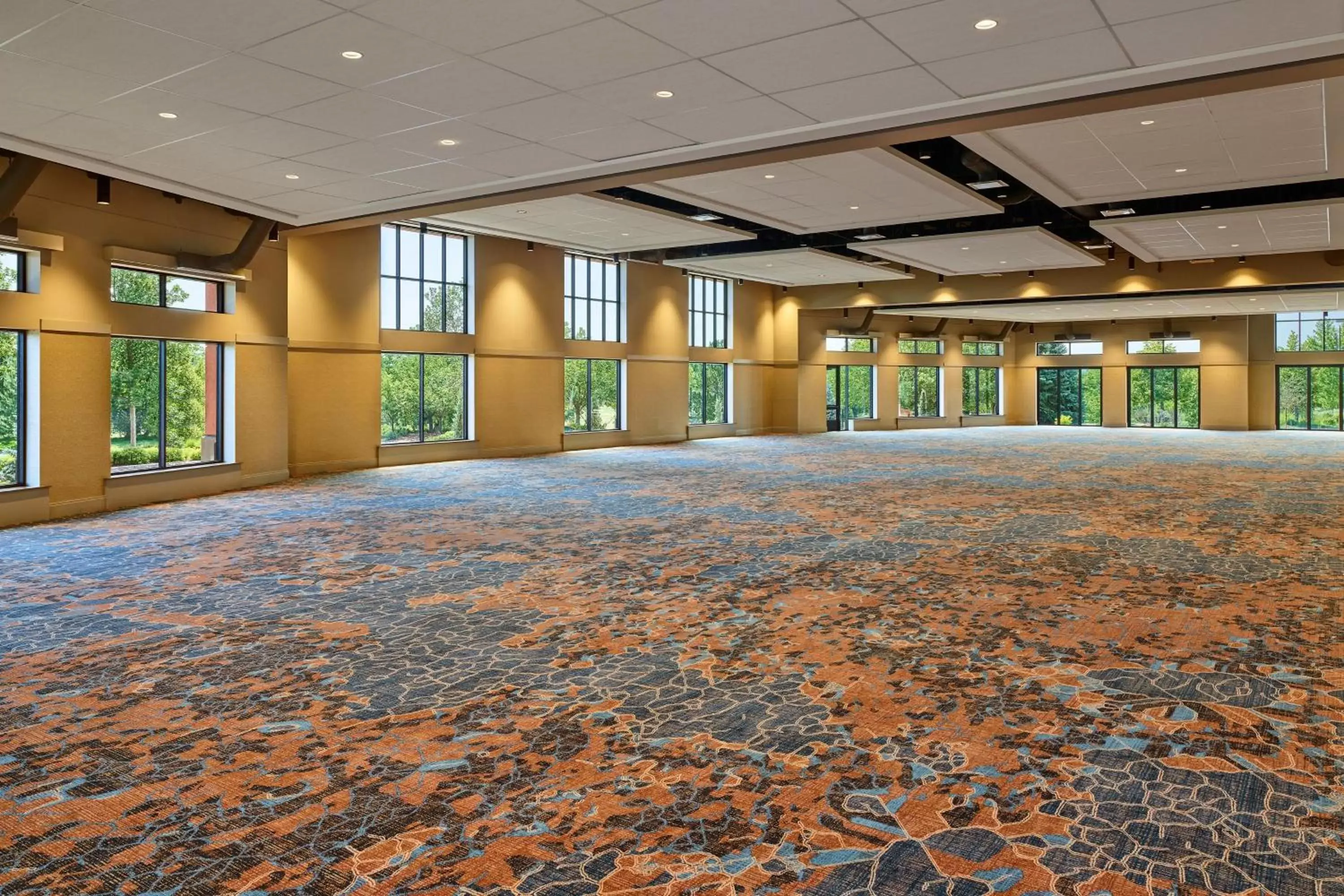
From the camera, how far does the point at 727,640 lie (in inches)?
223

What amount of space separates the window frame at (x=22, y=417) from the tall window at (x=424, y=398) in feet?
23.3

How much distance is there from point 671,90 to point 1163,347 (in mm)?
33507

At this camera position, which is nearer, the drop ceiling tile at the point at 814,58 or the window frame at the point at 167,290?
the drop ceiling tile at the point at 814,58

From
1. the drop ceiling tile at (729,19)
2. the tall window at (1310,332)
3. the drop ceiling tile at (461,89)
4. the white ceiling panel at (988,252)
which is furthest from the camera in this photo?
the tall window at (1310,332)

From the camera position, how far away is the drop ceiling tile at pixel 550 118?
8328 mm

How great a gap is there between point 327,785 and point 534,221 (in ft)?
46.5

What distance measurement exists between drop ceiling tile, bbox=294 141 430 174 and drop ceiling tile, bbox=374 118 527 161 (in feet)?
0.59

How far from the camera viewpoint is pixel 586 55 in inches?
277

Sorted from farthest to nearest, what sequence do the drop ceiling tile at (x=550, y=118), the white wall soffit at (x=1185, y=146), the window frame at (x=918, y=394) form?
the window frame at (x=918, y=394) < the white wall soffit at (x=1185, y=146) < the drop ceiling tile at (x=550, y=118)

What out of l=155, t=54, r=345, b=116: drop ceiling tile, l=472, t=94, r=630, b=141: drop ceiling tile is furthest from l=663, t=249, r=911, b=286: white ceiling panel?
l=155, t=54, r=345, b=116: drop ceiling tile

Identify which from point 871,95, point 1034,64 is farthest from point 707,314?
point 1034,64

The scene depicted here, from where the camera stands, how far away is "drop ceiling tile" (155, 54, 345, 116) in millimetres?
7172

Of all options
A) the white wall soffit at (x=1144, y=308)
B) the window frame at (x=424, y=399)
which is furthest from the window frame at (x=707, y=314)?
the window frame at (x=424, y=399)

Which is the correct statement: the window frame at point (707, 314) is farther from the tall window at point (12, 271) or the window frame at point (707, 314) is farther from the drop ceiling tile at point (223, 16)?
the drop ceiling tile at point (223, 16)
